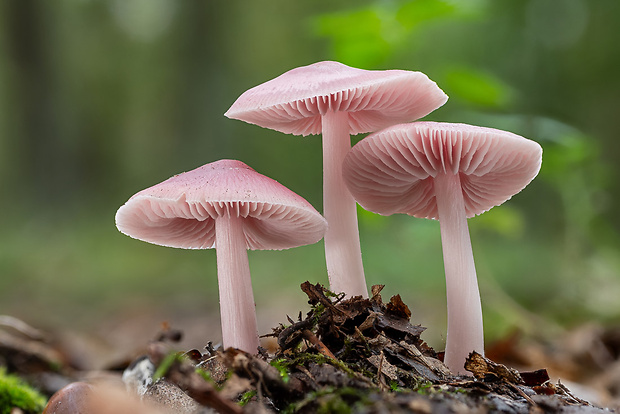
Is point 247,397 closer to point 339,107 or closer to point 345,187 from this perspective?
point 345,187

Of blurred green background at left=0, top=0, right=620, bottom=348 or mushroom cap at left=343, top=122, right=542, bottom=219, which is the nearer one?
mushroom cap at left=343, top=122, right=542, bottom=219

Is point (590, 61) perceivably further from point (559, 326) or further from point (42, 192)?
point (42, 192)

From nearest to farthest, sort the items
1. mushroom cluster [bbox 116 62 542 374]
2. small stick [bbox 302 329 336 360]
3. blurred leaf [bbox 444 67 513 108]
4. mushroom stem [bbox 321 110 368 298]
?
small stick [bbox 302 329 336 360], mushroom cluster [bbox 116 62 542 374], mushroom stem [bbox 321 110 368 298], blurred leaf [bbox 444 67 513 108]

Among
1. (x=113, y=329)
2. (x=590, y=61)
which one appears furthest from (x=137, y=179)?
(x=590, y=61)

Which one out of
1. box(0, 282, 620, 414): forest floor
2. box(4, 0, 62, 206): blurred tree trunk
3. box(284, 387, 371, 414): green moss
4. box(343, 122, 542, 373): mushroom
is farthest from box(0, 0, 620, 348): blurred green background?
box(284, 387, 371, 414): green moss

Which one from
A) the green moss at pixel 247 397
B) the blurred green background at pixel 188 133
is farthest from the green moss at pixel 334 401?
the blurred green background at pixel 188 133

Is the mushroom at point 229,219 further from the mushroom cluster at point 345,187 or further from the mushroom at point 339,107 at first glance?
the mushroom at point 339,107

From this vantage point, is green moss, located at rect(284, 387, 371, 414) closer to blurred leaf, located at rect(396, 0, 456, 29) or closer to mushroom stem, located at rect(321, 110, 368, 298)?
mushroom stem, located at rect(321, 110, 368, 298)

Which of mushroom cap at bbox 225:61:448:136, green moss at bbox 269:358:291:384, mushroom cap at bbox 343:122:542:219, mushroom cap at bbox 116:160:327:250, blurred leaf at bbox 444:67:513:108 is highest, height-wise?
blurred leaf at bbox 444:67:513:108

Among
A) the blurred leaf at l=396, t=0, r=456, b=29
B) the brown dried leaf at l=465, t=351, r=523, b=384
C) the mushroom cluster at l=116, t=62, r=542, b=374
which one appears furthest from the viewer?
the blurred leaf at l=396, t=0, r=456, b=29
